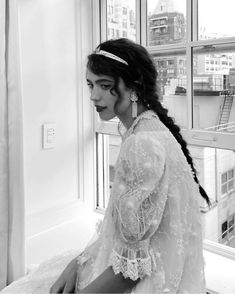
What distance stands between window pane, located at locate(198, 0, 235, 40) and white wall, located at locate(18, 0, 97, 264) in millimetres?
583

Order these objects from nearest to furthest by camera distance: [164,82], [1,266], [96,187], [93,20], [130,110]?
[130,110], [1,266], [164,82], [93,20], [96,187]

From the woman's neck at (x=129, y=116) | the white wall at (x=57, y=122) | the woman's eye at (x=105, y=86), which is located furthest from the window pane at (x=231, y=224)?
the woman's eye at (x=105, y=86)

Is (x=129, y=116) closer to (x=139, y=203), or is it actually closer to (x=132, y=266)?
(x=139, y=203)

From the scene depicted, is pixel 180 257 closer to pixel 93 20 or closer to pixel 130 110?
pixel 130 110

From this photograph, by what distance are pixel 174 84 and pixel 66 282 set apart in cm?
99

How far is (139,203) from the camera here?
83 cm

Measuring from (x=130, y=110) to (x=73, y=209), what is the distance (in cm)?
94

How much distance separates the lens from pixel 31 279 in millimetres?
1141

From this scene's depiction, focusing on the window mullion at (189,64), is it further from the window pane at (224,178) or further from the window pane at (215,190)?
the window pane at (224,178)

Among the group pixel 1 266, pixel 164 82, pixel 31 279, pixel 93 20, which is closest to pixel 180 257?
pixel 31 279

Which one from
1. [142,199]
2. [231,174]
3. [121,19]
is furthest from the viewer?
[121,19]

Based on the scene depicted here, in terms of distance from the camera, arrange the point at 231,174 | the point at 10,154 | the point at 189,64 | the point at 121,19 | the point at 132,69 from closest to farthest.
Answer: the point at 132,69 < the point at 10,154 < the point at 189,64 < the point at 231,174 < the point at 121,19

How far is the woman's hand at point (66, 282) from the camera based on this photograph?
103cm

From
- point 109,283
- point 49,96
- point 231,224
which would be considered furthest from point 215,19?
point 109,283
